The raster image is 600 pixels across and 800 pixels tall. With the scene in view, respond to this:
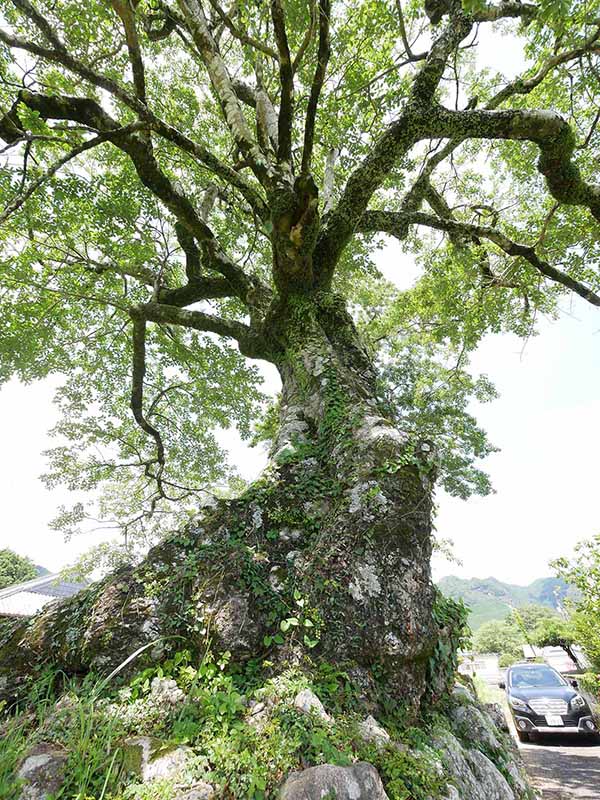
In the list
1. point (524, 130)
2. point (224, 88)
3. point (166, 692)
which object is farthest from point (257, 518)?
point (224, 88)

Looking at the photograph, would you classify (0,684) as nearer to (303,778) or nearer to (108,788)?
(108,788)

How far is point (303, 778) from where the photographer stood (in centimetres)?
149

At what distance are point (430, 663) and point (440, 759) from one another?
0.61 metres

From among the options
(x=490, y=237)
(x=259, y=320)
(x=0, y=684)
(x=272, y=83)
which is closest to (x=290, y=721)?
(x=0, y=684)

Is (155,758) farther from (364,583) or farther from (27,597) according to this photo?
(27,597)

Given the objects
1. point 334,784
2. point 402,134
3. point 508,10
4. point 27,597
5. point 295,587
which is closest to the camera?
point 334,784

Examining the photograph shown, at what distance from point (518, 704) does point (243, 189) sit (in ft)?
32.7

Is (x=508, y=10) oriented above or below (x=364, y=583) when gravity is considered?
above

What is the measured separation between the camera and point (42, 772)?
4.96 feet

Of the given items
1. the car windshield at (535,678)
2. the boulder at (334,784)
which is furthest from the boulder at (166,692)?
the car windshield at (535,678)

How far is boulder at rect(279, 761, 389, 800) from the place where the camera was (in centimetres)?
143

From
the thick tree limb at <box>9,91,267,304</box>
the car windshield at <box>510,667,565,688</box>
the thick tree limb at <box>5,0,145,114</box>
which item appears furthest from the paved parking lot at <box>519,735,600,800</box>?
the thick tree limb at <box>5,0,145,114</box>

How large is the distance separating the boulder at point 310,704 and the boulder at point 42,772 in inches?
41.0

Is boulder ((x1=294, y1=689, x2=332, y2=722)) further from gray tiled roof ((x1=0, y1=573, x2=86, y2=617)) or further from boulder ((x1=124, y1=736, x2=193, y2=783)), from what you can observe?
gray tiled roof ((x1=0, y1=573, x2=86, y2=617))
